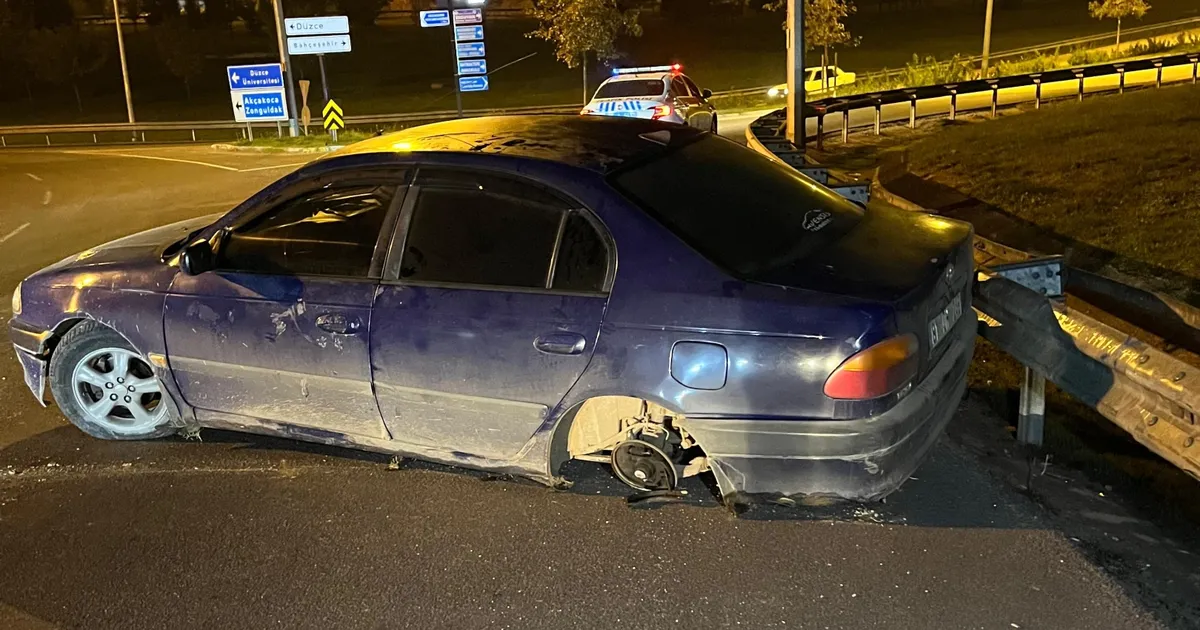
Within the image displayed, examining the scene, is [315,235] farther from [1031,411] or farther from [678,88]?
[678,88]

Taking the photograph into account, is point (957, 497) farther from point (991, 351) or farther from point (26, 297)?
point (26, 297)

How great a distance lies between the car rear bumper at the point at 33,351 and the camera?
507 centimetres

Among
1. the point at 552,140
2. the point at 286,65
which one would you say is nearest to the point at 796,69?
the point at 552,140

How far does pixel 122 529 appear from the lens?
4164mm

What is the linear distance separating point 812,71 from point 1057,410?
31.5 m

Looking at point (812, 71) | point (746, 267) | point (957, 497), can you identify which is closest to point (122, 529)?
point (746, 267)

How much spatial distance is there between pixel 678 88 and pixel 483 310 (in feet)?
47.2

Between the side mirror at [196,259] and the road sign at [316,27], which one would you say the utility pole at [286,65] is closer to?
the road sign at [316,27]

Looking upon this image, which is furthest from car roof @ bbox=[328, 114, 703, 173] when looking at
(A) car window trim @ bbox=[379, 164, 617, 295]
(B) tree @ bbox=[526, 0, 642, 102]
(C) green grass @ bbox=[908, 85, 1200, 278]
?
(B) tree @ bbox=[526, 0, 642, 102]

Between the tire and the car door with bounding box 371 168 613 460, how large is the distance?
1.64 m

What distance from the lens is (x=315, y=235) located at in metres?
4.45

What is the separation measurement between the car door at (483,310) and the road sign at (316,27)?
26.1m

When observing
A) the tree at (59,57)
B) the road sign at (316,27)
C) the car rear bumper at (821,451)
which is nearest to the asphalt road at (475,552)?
the car rear bumper at (821,451)

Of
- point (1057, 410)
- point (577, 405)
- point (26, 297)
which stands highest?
point (26, 297)
